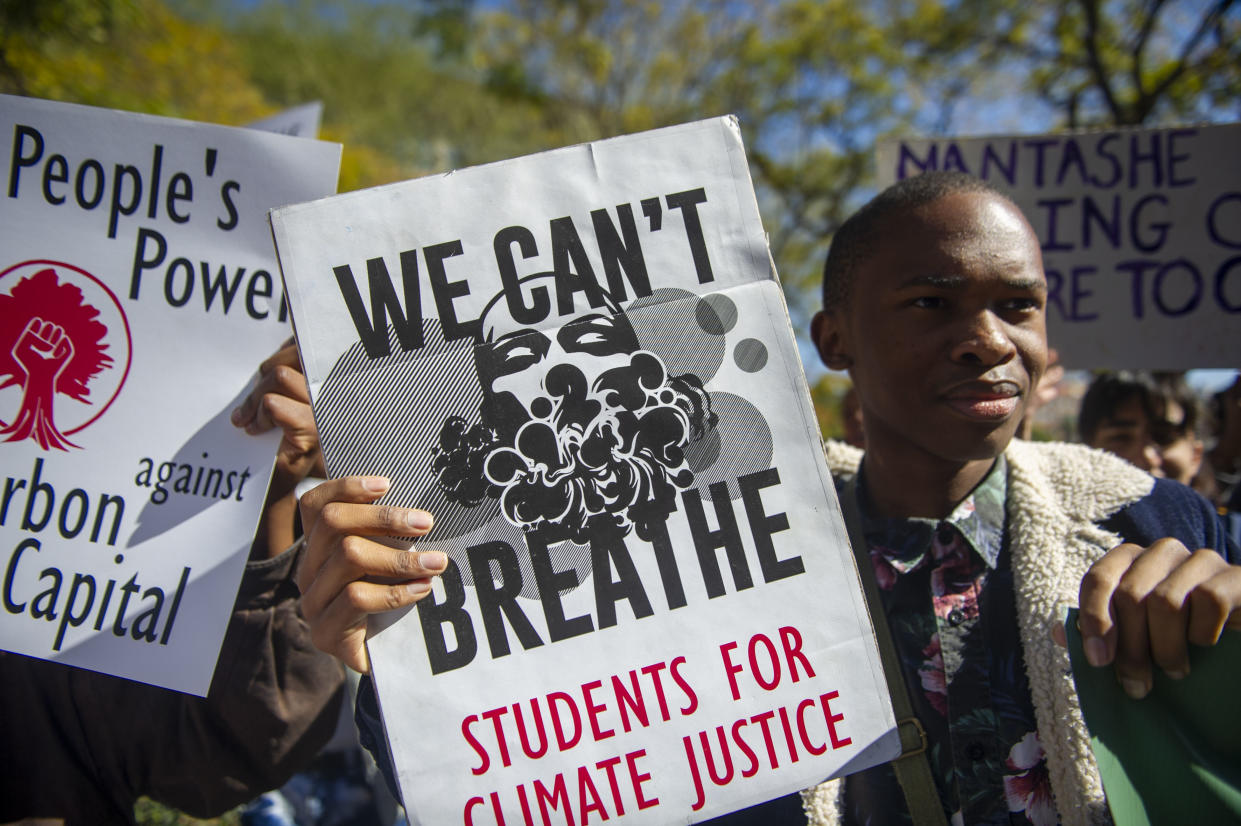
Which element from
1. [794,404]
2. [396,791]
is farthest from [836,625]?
[396,791]

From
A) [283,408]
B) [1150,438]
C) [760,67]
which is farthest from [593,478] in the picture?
[760,67]

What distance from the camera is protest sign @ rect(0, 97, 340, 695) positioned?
1.47m

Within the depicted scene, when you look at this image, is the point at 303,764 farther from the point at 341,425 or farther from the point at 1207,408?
the point at 1207,408

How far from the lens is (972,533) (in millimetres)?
1481

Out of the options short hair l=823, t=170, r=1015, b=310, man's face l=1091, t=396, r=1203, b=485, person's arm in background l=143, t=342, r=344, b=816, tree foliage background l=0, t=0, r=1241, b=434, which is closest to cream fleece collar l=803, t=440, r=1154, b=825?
short hair l=823, t=170, r=1015, b=310

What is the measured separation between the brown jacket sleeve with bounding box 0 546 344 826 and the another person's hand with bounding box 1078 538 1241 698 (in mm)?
1442

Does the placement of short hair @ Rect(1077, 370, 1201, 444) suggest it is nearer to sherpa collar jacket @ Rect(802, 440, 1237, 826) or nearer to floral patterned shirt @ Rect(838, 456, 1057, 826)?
sherpa collar jacket @ Rect(802, 440, 1237, 826)

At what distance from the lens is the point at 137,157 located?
1.58 metres

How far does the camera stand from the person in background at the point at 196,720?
1542 mm

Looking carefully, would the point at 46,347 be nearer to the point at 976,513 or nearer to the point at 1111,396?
the point at 976,513

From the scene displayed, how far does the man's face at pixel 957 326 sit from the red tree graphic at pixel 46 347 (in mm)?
1493

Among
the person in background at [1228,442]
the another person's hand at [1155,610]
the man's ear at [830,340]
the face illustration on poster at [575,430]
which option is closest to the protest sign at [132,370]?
the face illustration on poster at [575,430]

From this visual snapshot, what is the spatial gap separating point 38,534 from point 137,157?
0.74m

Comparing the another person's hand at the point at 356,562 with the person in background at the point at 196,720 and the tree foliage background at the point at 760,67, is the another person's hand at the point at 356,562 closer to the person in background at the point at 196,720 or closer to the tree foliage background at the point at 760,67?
the person in background at the point at 196,720
